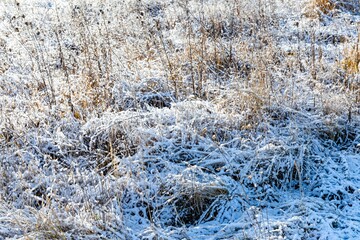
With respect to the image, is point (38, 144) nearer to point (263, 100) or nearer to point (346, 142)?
point (263, 100)

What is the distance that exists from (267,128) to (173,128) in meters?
0.74

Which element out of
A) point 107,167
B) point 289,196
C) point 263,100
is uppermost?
point 263,100

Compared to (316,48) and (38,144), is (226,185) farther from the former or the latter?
(316,48)

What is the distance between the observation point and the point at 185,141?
129 inches

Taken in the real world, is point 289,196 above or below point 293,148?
below

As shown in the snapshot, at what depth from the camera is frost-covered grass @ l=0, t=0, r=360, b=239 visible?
263cm

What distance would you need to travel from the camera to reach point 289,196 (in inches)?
113

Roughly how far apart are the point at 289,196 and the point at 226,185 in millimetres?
432

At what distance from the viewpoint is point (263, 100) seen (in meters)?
3.55

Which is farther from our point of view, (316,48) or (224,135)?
(316,48)

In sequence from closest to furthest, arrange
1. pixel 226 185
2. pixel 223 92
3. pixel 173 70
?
pixel 226 185 → pixel 223 92 → pixel 173 70

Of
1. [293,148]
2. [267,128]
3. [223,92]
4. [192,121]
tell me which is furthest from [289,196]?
[223,92]

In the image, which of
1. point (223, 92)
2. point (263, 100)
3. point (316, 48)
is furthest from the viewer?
point (316, 48)

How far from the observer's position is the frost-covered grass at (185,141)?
2.63 metres
